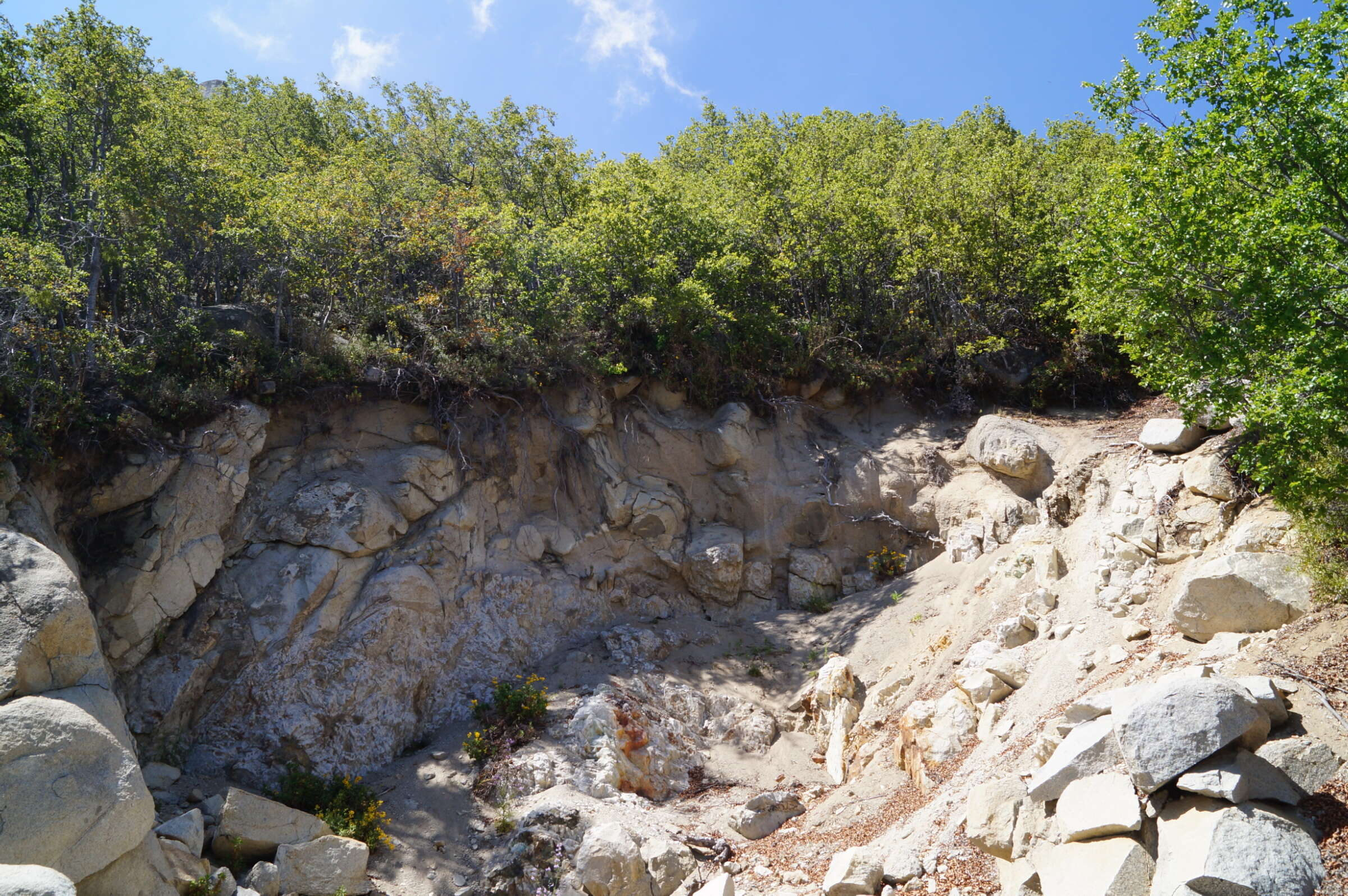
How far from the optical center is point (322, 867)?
27.1 feet

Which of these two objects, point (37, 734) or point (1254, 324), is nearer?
point (37, 734)

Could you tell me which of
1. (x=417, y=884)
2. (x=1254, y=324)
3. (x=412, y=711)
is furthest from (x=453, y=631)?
(x=1254, y=324)

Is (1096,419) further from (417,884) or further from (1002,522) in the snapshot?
(417,884)

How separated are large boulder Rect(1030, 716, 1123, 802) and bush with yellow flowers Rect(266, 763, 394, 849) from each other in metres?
6.90

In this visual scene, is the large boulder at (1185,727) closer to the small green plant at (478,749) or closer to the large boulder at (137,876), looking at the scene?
the small green plant at (478,749)

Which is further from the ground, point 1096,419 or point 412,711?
point 1096,419

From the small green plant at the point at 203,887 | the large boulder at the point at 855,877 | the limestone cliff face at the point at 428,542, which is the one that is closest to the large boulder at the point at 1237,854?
the large boulder at the point at 855,877

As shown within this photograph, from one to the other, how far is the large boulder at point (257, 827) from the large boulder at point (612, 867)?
2.77 m

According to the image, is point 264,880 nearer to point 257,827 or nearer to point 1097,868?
point 257,827

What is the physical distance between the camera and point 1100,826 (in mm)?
6242

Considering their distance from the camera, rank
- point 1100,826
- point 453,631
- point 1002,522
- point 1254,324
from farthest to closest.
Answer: point 1002,522, point 453,631, point 1254,324, point 1100,826

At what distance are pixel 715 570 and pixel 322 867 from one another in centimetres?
780

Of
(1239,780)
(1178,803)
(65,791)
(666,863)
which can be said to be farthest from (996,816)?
(65,791)

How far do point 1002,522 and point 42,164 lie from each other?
50.6ft
